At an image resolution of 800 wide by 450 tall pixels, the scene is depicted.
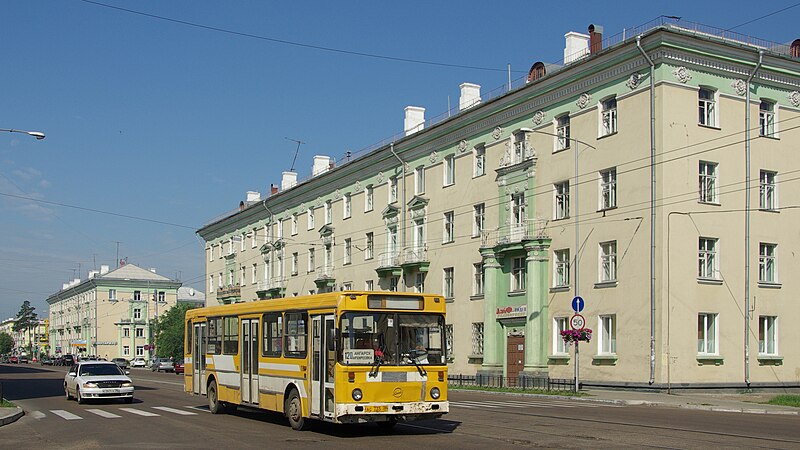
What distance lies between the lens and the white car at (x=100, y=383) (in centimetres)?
2912

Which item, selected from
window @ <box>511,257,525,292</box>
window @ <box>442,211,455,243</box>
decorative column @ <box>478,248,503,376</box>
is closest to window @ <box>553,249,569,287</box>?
window @ <box>511,257,525,292</box>

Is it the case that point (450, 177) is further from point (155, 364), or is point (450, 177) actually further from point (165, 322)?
point (165, 322)

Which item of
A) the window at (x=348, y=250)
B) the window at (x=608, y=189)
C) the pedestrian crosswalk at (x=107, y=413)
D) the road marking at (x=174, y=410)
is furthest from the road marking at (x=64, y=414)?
the window at (x=348, y=250)

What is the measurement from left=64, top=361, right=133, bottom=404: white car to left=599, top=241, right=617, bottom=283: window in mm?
18962

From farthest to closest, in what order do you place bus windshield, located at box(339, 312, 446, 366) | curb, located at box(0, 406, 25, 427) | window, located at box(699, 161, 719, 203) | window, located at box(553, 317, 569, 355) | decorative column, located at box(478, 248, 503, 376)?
decorative column, located at box(478, 248, 503, 376), window, located at box(553, 317, 569, 355), window, located at box(699, 161, 719, 203), curb, located at box(0, 406, 25, 427), bus windshield, located at box(339, 312, 446, 366)

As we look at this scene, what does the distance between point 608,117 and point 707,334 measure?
950 centimetres

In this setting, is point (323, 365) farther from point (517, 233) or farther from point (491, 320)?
point (491, 320)

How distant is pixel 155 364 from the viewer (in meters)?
87.9

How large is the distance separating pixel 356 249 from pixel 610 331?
84.0ft

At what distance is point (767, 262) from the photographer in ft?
125

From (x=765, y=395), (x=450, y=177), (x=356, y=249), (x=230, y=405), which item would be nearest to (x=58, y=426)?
(x=230, y=405)

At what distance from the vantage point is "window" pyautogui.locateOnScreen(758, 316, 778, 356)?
37188 millimetres

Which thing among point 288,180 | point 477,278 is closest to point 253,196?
point 288,180

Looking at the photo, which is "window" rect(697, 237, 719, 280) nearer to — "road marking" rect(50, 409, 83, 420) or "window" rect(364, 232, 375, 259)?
"road marking" rect(50, 409, 83, 420)
